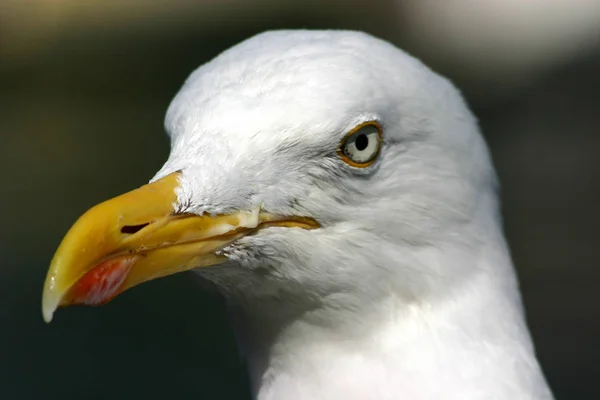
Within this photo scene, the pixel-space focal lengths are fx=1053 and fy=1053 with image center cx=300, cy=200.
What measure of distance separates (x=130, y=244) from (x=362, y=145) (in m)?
0.60

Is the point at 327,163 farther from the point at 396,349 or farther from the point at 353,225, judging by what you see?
the point at 396,349

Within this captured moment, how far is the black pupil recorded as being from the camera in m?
2.43

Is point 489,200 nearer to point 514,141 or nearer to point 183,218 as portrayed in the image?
point 183,218

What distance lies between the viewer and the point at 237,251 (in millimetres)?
2357

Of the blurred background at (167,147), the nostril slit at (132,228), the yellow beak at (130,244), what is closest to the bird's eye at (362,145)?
the yellow beak at (130,244)

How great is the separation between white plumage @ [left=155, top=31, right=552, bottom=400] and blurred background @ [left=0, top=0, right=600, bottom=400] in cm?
436

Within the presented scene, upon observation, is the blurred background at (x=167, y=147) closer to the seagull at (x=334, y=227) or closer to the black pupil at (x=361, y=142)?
the seagull at (x=334, y=227)

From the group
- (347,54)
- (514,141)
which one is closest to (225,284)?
(347,54)

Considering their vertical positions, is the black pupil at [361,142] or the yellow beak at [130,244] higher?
the black pupil at [361,142]

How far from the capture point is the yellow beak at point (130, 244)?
2.15 meters

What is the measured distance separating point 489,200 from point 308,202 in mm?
541

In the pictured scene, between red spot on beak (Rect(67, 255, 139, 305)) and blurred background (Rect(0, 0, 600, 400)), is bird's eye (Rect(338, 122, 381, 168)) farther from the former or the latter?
blurred background (Rect(0, 0, 600, 400))

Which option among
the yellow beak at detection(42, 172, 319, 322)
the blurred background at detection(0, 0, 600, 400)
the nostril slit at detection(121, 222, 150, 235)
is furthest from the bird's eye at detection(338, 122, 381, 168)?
the blurred background at detection(0, 0, 600, 400)

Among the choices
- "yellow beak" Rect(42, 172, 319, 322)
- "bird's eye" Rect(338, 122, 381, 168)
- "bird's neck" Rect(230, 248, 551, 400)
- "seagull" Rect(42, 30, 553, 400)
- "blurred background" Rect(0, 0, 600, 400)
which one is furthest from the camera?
"blurred background" Rect(0, 0, 600, 400)
